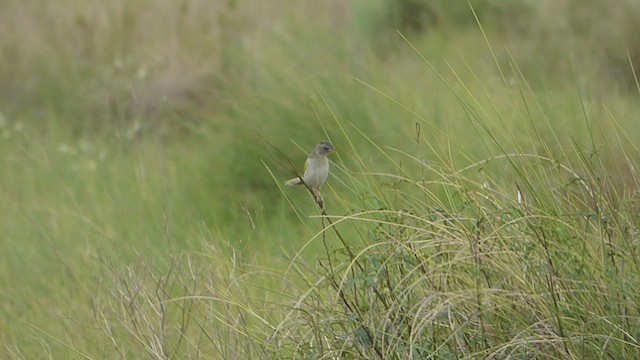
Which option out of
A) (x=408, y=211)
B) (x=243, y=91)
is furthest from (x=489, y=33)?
(x=408, y=211)

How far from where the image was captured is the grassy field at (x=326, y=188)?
3375mm

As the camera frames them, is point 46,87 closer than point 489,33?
No

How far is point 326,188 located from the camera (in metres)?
6.00

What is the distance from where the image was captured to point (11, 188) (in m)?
7.28

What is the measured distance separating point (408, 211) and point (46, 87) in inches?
304

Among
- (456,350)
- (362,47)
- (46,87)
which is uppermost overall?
(456,350)

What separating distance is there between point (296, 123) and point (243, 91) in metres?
0.58

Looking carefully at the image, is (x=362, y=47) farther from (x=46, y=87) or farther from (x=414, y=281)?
(x=414, y=281)

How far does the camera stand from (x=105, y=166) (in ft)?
24.4

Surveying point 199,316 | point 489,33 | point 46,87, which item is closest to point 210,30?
point 46,87

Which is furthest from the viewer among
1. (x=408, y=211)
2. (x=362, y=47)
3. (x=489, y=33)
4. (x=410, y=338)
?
(x=489, y=33)

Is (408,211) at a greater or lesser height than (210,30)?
greater

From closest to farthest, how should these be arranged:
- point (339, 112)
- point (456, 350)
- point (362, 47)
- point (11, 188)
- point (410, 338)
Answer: point (410, 338), point (456, 350), point (339, 112), point (11, 188), point (362, 47)

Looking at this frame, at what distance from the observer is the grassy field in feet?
11.1
